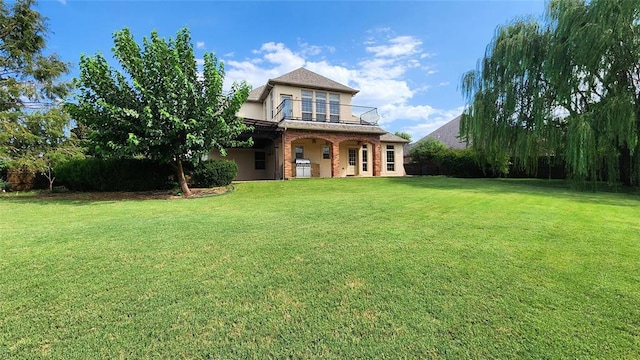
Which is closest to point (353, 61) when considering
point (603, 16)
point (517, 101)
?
point (517, 101)

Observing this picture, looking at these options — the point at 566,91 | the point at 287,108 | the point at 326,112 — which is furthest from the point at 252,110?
the point at 566,91

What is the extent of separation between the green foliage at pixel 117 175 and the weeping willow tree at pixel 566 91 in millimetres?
15806

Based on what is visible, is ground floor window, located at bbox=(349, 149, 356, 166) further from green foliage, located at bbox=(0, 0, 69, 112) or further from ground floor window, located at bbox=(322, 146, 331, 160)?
green foliage, located at bbox=(0, 0, 69, 112)

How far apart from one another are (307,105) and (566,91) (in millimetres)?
13179

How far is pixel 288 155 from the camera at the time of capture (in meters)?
17.0

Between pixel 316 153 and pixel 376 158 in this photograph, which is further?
pixel 316 153

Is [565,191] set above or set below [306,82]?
below

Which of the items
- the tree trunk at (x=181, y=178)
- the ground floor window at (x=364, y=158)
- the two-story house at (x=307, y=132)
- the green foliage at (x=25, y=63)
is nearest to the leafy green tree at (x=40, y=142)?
the green foliage at (x=25, y=63)

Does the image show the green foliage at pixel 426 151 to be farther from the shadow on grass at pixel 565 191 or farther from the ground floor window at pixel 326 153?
the shadow on grass at pixel 565 191

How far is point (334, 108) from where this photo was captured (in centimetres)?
1973

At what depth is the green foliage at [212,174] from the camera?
1245cm

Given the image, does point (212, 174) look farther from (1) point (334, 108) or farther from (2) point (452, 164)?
(2) point (452, 164)

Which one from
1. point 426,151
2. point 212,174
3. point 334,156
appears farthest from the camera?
point 426,151

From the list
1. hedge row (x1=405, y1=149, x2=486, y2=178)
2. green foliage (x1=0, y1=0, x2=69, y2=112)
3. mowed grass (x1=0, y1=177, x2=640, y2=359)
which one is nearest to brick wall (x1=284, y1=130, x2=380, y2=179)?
hedge row (x1=405, y1=149, x2=486, y2=178)
